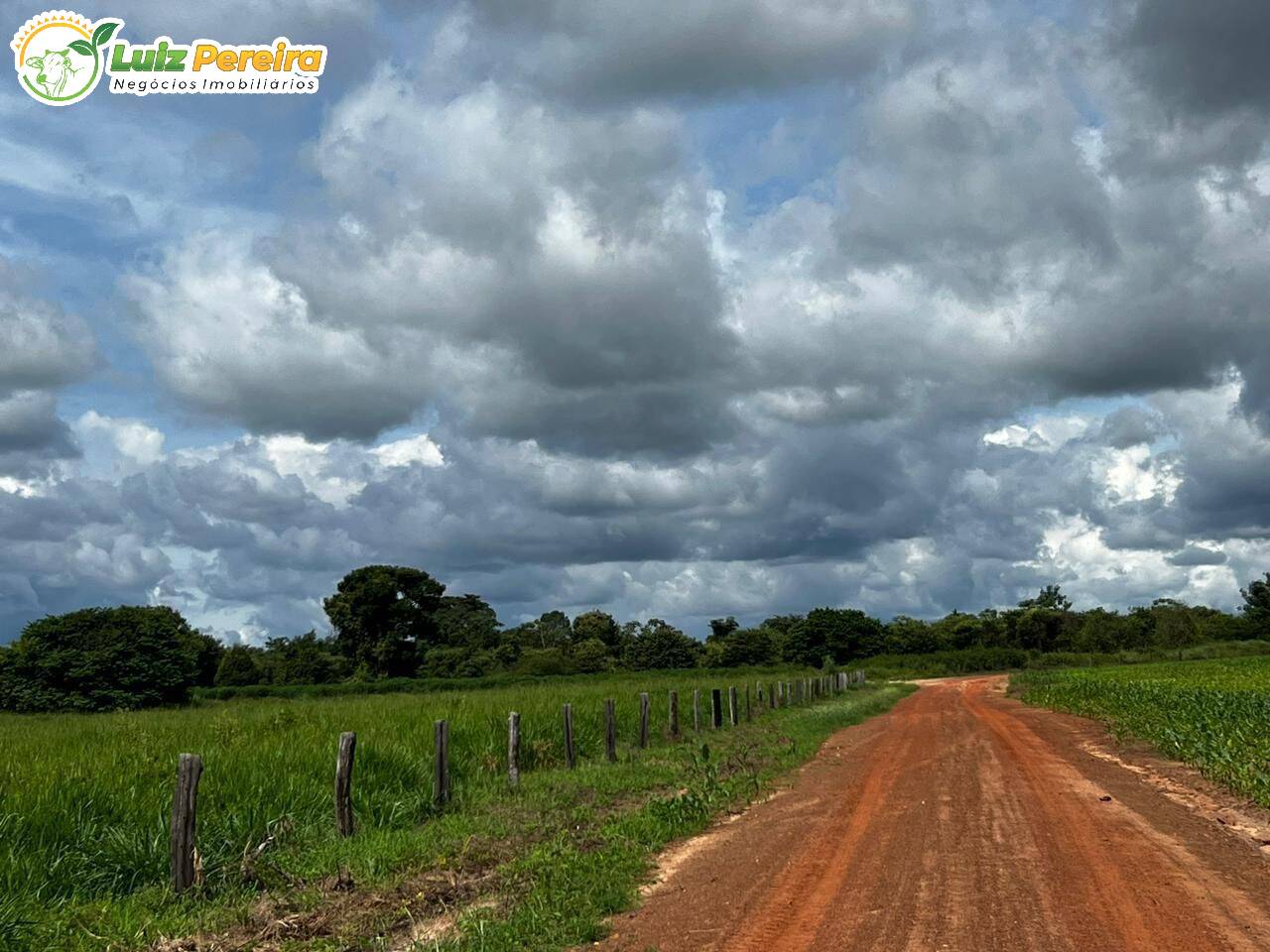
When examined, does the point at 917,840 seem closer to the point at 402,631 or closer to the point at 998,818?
the point at 998,818

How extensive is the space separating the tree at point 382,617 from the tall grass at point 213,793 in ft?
216

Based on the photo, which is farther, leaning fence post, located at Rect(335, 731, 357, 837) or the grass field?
leaning fence post, located at Rect(335, 731, 357, 837)

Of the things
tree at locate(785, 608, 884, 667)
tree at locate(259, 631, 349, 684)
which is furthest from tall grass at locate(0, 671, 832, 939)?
tree at locate(785, 608, 884, 667)

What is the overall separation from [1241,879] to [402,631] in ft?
273

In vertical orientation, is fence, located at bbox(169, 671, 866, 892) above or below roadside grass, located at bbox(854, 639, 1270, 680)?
above

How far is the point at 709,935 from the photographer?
323 inches

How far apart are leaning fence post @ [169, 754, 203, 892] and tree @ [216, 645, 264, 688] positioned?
272 ft

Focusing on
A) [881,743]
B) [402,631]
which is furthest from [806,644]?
[881,743]

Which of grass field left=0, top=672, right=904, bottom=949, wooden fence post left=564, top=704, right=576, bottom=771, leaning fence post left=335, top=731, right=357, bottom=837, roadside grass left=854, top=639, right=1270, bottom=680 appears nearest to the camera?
grass field left=0, top=672, right=904, bottom=949

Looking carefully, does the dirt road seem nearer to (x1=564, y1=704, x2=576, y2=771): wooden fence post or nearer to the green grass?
the green grass

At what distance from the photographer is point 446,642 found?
385 ft

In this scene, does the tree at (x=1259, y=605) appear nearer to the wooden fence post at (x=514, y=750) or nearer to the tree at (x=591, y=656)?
the tree at (x=591, y=656)

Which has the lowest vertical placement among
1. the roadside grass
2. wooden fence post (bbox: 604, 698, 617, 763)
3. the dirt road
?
the roadside grass

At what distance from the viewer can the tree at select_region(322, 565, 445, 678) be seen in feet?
280
